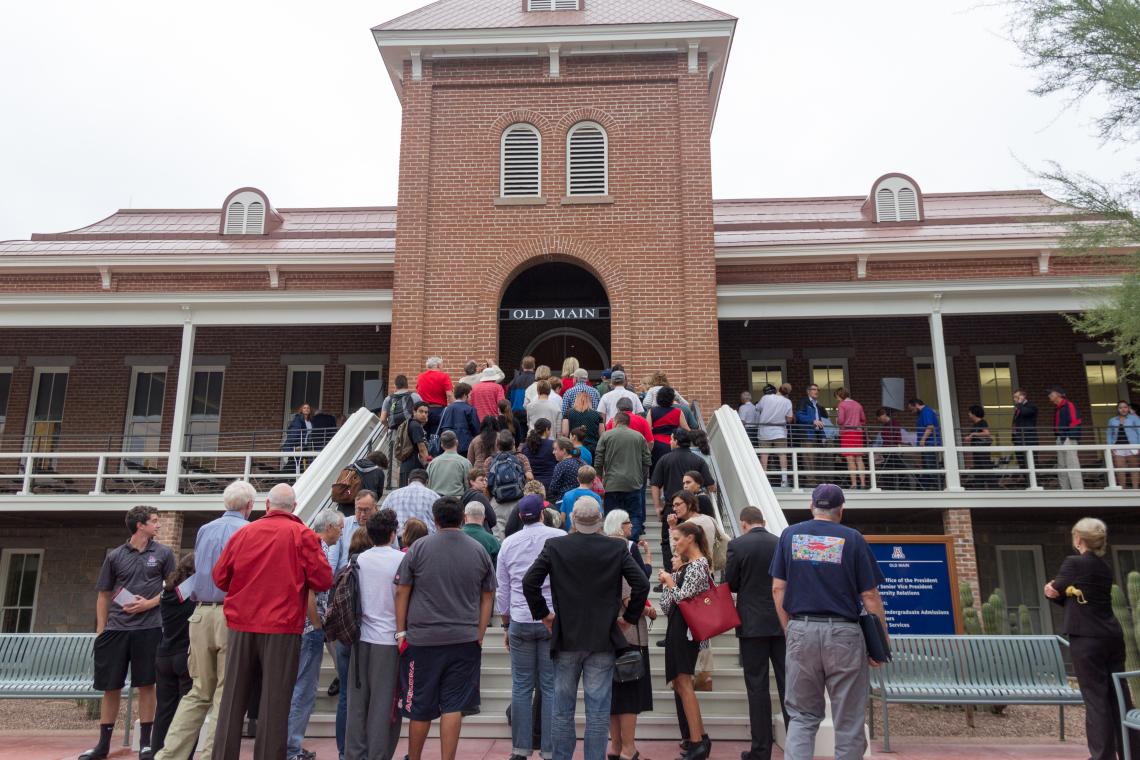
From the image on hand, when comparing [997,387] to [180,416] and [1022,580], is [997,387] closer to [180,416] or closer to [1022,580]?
[1022,580]

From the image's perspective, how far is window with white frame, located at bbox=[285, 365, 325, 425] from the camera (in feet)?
60.4

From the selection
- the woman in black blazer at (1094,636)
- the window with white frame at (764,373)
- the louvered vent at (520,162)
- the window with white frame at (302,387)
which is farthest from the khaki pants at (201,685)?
the window with white frame at (764,373)

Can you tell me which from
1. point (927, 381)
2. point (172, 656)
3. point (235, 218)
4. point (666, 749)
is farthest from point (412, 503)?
point (235, 218)

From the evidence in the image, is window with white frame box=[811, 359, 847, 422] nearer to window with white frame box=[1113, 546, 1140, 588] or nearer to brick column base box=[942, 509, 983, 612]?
brick column base box=[942, 509, 983, 612]

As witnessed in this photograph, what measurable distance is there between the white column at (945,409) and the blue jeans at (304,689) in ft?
36.1

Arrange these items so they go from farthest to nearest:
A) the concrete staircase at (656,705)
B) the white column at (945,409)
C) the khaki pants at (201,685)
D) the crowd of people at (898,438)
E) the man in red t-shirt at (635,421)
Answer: the white column at (945,409) < the crowd of people at (898,438) < the man in red t-shirt at (635,421) < the concrete staircase at (656,705) < the khaki pants at (201,685)

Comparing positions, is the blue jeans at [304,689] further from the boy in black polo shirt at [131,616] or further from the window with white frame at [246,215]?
the window with white frame at [246,215]

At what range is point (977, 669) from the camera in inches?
329

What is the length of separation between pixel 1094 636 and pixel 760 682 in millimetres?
2406

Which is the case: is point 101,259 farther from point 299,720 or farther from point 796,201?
point 796,201

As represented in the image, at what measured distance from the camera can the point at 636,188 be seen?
16172 mm

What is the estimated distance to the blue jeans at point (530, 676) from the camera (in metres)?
6.19

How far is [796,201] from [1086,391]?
27.5 feet

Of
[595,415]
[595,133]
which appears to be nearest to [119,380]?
[595,133]
